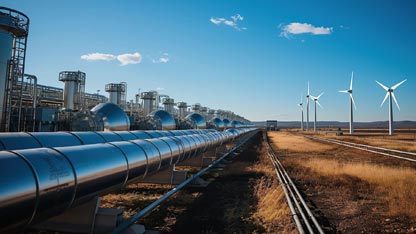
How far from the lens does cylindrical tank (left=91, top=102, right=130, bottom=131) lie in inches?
733

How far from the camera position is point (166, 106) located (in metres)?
44.8

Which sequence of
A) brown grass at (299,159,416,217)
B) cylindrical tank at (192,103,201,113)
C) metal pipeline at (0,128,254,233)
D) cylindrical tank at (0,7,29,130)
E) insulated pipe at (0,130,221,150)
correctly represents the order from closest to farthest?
1. metal pipeline at (0,128,254,233)
2. insulated pipe at (0,130,221,150)
3. brown grass at (299,159,416,217)
4. cylindrical tank at (0,7,29,130)
5. cylindrical tank at (192,103,201,113)

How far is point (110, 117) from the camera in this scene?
1920 cm

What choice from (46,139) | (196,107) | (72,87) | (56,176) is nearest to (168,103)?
(196,107)

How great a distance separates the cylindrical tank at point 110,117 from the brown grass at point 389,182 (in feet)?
37.1

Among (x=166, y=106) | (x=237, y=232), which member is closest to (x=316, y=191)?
(x=237, y=232)

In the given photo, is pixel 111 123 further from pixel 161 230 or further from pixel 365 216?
pixel 365 216

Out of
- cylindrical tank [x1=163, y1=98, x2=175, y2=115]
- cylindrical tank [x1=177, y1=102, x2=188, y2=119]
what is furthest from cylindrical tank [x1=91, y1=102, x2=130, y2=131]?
cylindrical tank [x1=177, y1=102, x2=188, y2=119]

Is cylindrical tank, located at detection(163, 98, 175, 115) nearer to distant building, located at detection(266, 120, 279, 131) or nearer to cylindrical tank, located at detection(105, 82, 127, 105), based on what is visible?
cylindrical tank, located at detection(105, 82, 127, 105)

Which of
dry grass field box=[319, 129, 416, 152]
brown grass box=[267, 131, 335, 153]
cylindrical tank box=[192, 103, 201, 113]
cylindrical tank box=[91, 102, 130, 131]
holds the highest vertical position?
cylindrical tank box=[192, 103, 201, 113]

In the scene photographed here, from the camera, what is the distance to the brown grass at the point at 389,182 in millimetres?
9047

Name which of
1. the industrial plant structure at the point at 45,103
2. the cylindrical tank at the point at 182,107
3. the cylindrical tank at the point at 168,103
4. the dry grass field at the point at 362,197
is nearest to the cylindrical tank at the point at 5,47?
the industrial plant structure at the point at 45,103

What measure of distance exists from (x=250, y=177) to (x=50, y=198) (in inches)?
463

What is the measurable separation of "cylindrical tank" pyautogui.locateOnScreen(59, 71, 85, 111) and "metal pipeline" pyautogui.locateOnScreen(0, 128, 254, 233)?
567 inches
